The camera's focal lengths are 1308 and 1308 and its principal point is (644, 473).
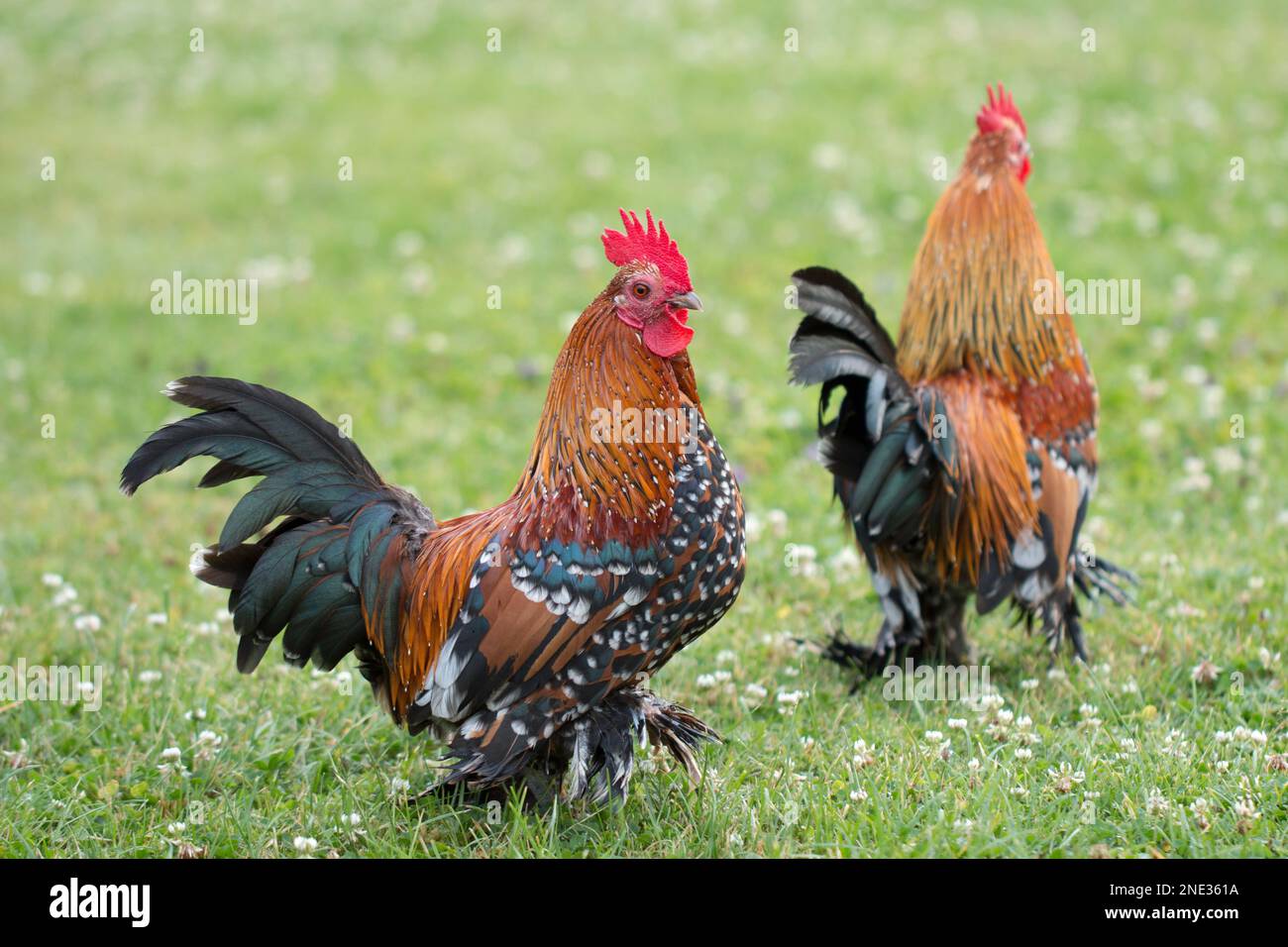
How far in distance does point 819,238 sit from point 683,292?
6.48 meters

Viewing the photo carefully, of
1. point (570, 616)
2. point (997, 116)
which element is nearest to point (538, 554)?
point (570, 616)

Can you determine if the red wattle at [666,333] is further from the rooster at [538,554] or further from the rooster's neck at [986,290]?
the rooster's neck at [986,290]

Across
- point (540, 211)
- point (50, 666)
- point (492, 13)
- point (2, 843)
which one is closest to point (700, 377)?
point (540, 211)

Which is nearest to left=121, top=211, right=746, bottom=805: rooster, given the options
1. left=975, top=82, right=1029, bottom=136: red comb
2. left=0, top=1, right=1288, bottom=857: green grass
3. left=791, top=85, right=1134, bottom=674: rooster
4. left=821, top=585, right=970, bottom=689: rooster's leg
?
left=0, top=1, right=1288, bottom=857: green grass

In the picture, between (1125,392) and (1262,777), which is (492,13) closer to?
(1125,392)

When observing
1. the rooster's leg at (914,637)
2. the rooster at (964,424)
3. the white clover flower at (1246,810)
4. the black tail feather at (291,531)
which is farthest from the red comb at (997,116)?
the black tail feather at (291,531)

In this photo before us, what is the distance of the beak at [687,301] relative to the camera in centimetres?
393

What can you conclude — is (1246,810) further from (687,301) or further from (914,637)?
(687,301)

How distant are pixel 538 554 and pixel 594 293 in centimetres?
592

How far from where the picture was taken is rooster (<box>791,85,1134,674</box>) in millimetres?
4969

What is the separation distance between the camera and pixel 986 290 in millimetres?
5262

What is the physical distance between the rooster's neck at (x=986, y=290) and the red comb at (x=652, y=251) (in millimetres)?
1684

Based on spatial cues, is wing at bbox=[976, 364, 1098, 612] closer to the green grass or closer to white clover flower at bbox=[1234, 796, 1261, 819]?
the green grass

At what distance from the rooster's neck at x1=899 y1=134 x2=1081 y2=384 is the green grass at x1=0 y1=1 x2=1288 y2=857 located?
1282 mm
